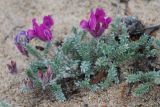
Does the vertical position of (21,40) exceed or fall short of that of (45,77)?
it exceeds it

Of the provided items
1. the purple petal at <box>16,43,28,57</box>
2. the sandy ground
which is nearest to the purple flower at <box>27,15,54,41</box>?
the purple petal at <box>16,43,28,57</box>

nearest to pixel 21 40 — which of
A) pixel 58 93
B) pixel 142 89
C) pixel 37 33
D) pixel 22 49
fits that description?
pixel 22 49

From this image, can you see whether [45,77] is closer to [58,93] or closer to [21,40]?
[58,93]

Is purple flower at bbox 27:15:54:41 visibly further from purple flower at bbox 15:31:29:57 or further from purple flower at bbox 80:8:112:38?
purple flower at bbox 80:8:112:38

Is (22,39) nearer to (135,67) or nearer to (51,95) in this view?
(51,95)

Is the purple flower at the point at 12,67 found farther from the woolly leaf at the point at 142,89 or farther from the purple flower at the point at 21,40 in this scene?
the woolly leaf at the point at 142,89

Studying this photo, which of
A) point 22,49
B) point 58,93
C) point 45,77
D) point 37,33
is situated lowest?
point 58,93

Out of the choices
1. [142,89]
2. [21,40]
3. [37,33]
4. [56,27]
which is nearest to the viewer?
[142,89]
